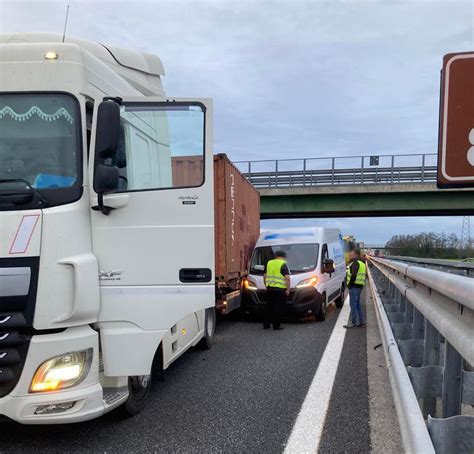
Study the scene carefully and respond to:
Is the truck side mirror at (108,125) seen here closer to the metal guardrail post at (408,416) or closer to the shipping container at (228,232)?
the metal guardrail post at (408,416)

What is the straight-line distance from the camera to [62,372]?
3.56m

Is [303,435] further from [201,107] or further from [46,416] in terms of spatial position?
[201,107]

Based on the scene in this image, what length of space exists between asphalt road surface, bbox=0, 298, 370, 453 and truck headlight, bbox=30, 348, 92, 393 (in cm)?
70

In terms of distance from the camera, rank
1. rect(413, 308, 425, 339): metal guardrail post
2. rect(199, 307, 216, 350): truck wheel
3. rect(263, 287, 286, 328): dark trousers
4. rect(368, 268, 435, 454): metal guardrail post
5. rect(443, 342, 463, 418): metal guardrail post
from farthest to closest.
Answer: rect(263, 287, 286, 328): dark trousers, rect(199, 307, 216, 350): truck wheel, rect(413, 308, 425, 339): metal guardrail post, rect(443, 342, 463, 418): metal guardrail post, rect(368, 268, 435, 454): metal guardrail post

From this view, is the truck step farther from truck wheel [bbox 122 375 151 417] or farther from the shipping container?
the shipping container

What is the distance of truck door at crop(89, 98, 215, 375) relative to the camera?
3.93m

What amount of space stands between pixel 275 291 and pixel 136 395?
17.9 feet

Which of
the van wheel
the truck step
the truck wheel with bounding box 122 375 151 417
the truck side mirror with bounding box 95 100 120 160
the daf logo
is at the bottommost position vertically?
the van wheel

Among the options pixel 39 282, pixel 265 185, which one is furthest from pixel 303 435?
pixel 265 185

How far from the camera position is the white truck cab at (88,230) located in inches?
137

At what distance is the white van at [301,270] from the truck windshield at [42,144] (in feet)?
23.5

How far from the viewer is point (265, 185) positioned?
30.5 metres

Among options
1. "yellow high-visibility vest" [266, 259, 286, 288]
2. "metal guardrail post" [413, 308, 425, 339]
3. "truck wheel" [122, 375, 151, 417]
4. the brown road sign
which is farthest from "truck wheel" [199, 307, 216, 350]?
the brown road sign

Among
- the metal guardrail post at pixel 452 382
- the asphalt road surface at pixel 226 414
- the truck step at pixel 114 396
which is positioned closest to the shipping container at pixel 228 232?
the asphalt road surface at pixel 226 414
